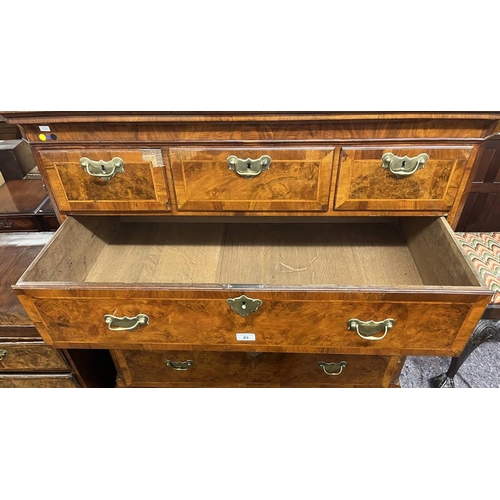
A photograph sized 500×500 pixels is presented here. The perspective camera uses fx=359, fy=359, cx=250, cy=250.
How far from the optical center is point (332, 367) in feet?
3.26

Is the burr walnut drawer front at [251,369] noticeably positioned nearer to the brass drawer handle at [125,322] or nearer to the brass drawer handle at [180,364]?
the brass drawer handle at [180,364]

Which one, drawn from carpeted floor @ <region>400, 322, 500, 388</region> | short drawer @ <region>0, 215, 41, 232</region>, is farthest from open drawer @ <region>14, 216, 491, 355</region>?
carpeted floor @ <region>400, 322, 500, 388</region>

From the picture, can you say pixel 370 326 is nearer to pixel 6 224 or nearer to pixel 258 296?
pixel 258 296

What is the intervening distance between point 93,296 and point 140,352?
0.33m

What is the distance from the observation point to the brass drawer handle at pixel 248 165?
78cm

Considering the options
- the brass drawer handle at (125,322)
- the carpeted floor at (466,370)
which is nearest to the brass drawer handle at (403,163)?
the brass drawer handle at (125,322)

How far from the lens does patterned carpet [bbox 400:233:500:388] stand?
109 cm

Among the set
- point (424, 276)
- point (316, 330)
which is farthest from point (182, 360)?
point (424, 276)

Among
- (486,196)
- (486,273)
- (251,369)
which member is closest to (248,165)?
(251,369)

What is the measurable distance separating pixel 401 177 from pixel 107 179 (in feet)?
2.16

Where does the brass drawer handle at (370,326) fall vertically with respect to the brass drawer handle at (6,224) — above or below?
above

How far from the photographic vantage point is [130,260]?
3.36ft

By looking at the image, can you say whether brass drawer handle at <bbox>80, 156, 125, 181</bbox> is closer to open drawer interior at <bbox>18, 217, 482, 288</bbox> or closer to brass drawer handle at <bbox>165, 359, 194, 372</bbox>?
open drawer interior at <bbox>18, 217, 482, 288</bbox>

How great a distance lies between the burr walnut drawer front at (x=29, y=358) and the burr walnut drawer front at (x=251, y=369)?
16 cm
